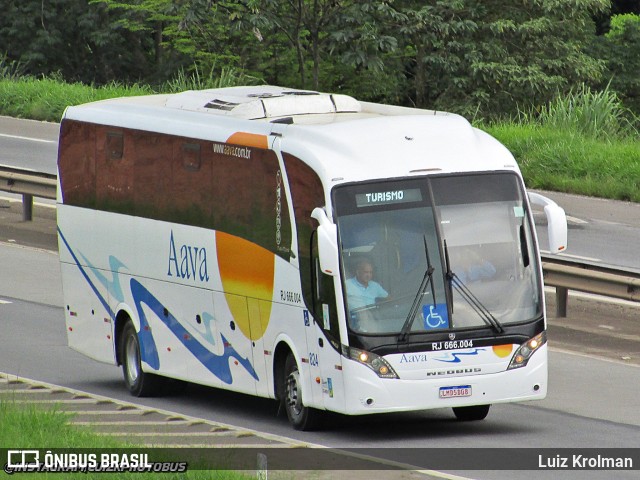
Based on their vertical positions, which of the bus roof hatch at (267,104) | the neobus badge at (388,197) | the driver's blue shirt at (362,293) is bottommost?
the driver's blue shirt at (362,293)

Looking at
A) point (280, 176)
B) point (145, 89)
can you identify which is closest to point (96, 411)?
point (280, 176)

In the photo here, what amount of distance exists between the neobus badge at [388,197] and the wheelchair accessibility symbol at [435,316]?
936 mm

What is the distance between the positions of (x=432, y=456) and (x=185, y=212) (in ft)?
14.6

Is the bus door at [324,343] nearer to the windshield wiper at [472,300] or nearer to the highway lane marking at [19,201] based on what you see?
the windshield wiper at [472,300]

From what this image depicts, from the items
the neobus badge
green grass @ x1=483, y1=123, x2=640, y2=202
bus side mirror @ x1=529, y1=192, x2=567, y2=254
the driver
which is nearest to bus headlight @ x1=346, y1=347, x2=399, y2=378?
the driver

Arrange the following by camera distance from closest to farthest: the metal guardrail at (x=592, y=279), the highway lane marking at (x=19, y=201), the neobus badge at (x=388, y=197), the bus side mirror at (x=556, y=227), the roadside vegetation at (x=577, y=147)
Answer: the neobus badge at (x=388, y=197), the bus side mirror at (x=556, y=227), the metal guardrail at (x=592, y=279), the roadside vegetation at (x=577, y=147), the highway lane marking at (x=19, y=201)

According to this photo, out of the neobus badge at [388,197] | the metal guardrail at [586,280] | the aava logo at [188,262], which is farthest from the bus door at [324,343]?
the metal guardrail at [586,280]

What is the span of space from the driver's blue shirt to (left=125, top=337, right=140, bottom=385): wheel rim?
4.31 m

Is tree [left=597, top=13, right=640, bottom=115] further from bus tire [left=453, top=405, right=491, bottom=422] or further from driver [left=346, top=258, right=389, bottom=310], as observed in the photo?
driver [left=346, top=258, right=389, bottom=310]

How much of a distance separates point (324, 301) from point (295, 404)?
3.90 feet

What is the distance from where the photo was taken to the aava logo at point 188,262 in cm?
1503

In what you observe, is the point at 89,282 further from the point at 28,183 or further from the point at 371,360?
the point at 28,183

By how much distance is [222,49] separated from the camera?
4050cm

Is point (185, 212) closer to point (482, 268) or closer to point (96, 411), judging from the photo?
point (96, 411)
